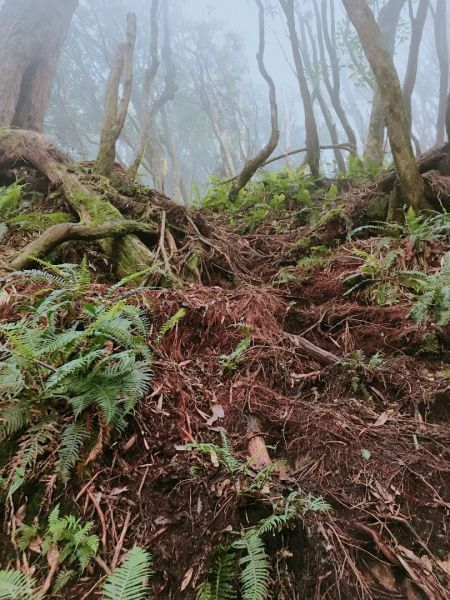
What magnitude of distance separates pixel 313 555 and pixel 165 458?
2.32 ft

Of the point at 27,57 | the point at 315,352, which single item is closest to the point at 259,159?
the point at 315,352

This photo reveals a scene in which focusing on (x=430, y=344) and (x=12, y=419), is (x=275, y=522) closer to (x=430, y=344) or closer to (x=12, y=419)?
(x=12, y=419)

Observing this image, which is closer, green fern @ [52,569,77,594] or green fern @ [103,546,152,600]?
green fern @ [103,546,152,600]

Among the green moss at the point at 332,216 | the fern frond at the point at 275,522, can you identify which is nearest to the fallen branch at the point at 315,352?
the fern frond at the point at 275,522

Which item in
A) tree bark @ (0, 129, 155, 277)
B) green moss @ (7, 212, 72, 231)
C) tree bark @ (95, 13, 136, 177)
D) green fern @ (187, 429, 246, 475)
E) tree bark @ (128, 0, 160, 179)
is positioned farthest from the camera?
tree bark @ (128, 0, 160, 179)

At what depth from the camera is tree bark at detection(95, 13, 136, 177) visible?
4.89 metres

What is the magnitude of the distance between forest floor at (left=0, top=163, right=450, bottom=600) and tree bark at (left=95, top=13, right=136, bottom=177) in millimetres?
2691

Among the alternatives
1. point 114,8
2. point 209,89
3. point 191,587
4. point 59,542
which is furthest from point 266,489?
point 114,8

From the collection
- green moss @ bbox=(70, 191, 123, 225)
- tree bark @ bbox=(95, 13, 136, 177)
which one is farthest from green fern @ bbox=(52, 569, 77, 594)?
tree bark @ bbox=(95, 13, 136, 177)

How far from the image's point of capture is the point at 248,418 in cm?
203

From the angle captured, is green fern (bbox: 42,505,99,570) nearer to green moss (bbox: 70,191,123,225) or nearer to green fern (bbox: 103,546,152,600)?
green fern (bbox: 103,546,152,600)

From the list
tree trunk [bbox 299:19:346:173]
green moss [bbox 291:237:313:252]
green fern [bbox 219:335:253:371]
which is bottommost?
green fern [bbox 219:335:253:371]

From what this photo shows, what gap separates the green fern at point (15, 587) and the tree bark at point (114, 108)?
450cm

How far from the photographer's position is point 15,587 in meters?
1.14
